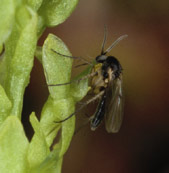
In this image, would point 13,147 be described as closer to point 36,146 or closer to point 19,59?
point 36,146

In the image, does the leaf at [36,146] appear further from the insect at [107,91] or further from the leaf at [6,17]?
the insect at [107,91]

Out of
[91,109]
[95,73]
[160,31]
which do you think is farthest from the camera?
[160,31]

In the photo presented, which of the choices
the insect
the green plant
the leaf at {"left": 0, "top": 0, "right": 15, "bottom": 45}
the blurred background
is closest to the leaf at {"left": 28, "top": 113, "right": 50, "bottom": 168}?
the green plant

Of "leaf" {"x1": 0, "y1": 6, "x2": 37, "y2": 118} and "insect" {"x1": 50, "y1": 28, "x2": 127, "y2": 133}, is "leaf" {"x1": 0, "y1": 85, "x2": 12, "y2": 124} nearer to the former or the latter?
"leaf" {"x1": 0, "y1": 6, "x2": 37, "y2": 118}

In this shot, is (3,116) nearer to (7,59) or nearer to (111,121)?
(7,59)

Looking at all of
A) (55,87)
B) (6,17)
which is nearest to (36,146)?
(55,87)

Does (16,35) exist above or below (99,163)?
above

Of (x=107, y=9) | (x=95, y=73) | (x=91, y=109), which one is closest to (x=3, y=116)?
(x=95, y=73)
